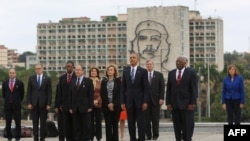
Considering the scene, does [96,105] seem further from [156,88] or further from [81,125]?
[156,88]

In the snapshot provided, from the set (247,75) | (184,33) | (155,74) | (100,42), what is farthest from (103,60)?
(155,74)

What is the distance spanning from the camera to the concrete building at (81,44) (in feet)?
613

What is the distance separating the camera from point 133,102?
17.2 meters

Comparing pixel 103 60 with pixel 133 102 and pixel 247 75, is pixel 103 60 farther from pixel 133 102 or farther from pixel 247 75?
pixel 133 102

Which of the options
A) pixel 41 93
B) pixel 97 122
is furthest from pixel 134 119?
pixel 41 93

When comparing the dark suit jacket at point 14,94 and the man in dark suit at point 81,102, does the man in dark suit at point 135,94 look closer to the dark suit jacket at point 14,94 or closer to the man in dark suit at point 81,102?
the man in dark suit at point 81,102

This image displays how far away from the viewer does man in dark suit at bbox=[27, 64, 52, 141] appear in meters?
19.1

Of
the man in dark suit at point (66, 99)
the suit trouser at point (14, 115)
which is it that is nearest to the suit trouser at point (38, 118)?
the suit trouser at point (14, 115)

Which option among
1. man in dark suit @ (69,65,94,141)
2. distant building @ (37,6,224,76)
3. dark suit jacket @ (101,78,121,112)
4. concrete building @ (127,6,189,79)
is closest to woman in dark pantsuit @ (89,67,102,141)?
dark suit jacket @ (101,78,121,112)

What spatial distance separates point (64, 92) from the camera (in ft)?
60.5

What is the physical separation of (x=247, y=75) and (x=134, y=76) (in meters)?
114

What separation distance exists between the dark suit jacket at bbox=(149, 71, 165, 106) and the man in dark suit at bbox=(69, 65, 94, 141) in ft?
7.43

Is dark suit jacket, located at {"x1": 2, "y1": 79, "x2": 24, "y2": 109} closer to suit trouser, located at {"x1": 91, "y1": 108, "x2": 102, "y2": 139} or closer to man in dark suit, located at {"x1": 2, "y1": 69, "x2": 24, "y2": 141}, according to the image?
man in dark suit, located at {"x1": 2, "y1": 69, "x2": 24, "y2": 141}

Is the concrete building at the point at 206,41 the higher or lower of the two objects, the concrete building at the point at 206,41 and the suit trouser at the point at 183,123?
the higher
